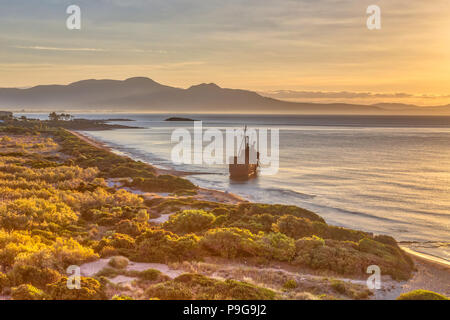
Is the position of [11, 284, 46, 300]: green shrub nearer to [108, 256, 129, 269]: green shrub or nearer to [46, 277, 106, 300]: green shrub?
[46, 277, 106, 300]: green shrub

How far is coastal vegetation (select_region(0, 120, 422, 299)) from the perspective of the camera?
9352mm

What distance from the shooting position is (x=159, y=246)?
42.9ft

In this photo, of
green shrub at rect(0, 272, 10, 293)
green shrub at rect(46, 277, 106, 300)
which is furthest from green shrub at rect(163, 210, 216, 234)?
green shrub at rect(0, 272, 10, 293)

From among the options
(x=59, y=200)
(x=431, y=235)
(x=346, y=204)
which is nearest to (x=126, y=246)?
(x=59, y=200)

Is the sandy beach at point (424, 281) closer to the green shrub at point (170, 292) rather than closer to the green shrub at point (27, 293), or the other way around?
the green shrub at point (170, 292)

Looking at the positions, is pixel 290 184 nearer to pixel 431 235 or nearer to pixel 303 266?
pixel 431 235

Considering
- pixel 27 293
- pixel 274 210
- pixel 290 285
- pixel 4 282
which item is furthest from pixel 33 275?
pixel 274 210

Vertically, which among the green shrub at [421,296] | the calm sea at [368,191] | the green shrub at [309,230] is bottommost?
the calm sea at [368,191]

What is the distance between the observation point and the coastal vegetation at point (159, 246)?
935 centimetres

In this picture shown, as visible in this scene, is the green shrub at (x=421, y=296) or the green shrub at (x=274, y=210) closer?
the green shrub at (x=421, y=296)

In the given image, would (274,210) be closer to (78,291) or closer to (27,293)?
(78,291)

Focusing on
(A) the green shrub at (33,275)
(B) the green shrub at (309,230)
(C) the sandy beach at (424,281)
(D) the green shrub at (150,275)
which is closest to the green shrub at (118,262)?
(D) the green shrub at (150,275)

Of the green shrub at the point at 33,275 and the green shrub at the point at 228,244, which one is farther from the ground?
the green shrub at the point at 33,275

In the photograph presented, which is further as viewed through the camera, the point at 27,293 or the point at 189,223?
the point at 189,223
